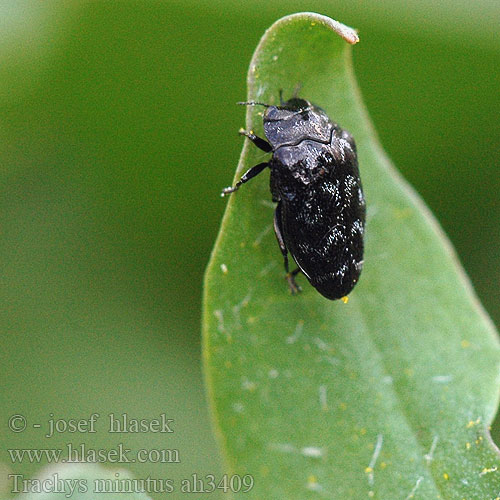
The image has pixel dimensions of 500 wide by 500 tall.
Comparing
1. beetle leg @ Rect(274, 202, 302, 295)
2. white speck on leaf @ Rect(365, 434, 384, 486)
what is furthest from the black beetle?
white speck on leaf @ Rect(365, 434, 384, 486)

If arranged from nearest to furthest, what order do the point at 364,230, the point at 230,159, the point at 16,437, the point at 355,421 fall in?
1. the point at 355,421
2. the point at 364,230
3. the point at 16,437
4. the point at 230,159

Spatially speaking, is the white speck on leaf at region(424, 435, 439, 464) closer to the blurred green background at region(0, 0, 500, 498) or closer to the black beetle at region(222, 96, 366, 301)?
the black beetle at region(222, 96, 366, 301)

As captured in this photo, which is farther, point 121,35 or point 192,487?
point 121,35

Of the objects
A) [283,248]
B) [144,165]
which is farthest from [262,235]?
[144,165]

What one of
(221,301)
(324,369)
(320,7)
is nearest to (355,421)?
(324,369)

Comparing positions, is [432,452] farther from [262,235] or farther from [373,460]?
[262,235]

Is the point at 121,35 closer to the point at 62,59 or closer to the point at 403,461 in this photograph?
the point at 62,59
